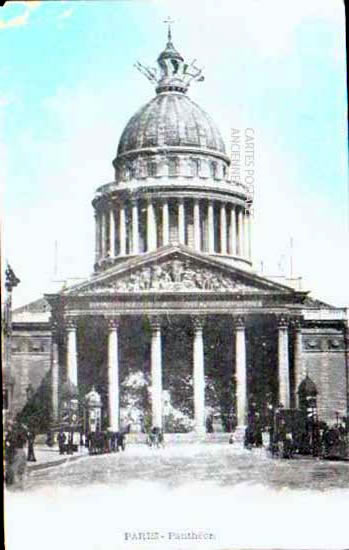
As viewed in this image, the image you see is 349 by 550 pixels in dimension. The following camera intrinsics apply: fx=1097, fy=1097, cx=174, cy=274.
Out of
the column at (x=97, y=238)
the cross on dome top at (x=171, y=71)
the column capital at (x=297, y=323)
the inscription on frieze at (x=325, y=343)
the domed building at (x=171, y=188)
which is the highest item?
the cross on dome top at (x=171, y=71)

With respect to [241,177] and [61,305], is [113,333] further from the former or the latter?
[241,177]

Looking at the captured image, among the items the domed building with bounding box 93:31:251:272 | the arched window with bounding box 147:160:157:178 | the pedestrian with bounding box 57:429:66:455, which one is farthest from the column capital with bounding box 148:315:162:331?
the arched window with bounding box 147:160:157:178

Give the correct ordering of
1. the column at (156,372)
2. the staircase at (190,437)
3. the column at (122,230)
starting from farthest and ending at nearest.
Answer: the column at (122,230) < the column at (156,372) < the staircase at (190,437)

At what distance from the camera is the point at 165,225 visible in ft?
18.8

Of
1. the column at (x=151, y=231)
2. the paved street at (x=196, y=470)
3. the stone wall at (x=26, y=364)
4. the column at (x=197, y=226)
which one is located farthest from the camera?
the column at (x=197, y=226)

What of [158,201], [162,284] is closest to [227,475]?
[162,284]

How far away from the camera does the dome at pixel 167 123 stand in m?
5.38

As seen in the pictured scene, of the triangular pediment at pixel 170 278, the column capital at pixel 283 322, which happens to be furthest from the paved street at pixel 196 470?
the triangular pediment at pixel 170 278

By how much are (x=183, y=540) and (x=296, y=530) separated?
52 cm

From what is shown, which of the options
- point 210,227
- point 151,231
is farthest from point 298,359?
point 151,231

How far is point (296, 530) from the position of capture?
5.00 metres

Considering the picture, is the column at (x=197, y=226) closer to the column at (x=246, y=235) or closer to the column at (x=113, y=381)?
the column at (x=246, y=235)

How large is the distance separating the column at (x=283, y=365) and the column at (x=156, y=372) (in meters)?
0.60

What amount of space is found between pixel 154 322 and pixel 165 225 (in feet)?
1.79
